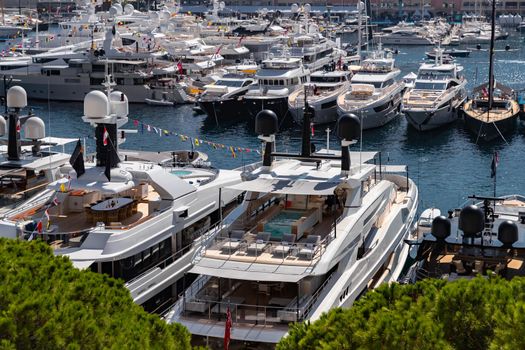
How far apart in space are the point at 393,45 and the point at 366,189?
114328 mm

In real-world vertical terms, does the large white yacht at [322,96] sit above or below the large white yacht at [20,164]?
below

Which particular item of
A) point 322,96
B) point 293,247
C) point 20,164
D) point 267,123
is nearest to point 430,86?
point 322,96

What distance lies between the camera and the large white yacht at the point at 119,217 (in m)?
27.7

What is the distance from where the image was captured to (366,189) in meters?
32.7

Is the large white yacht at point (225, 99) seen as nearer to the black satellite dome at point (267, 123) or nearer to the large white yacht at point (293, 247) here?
the large white yacht at point (293, 247)

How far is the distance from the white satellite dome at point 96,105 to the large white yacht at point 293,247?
4.92 meters

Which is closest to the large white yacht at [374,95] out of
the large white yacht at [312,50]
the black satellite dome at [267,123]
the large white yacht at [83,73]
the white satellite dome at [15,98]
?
the large white yacht at [312,50]


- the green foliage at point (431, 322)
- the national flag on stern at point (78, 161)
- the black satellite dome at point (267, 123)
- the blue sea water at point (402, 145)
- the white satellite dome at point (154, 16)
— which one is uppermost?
the white satellite dome at point (154, 16)

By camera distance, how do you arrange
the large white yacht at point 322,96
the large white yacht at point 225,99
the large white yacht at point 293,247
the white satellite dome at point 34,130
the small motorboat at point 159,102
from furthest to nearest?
the small motorboat at point 159,102 < the large white yacht at point 225,99 < the large white yacht at point 322,96 < the white satellite dome at point 34,130 < the large white yacht at point 293,247

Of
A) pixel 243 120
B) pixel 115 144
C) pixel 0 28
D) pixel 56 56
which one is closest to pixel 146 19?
pixel 56 56

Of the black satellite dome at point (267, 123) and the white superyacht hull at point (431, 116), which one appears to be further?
the white superyacht hull at point (431, 116)

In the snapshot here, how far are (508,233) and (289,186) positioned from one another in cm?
652

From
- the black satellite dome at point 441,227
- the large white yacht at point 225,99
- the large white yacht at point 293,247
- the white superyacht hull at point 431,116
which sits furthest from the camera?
the large white yacht at point 225,99

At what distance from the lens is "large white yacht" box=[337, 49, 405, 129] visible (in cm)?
6869
